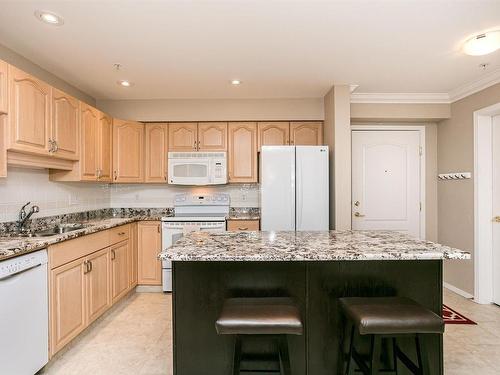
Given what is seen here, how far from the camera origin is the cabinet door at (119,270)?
122 inches

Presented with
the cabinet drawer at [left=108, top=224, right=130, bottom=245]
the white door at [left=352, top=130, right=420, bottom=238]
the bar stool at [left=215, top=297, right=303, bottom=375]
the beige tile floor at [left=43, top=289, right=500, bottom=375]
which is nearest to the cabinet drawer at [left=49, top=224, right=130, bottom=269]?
the cabinet drawer at [left=108, top=224, right=130, bottom=245]

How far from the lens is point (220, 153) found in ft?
12.9

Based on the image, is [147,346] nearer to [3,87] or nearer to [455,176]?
[3,87]

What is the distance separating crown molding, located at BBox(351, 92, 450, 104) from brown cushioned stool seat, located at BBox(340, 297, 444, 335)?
9.31ft

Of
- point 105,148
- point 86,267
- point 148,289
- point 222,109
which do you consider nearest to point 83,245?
point 86,267

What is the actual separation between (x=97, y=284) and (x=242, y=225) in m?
1.66

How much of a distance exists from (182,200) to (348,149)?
7.40 ft

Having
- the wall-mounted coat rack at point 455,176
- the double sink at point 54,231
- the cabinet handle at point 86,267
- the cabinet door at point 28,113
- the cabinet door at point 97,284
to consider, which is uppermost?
the cabinet door at point 28,113

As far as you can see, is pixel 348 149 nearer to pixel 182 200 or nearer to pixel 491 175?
pixel 491 175

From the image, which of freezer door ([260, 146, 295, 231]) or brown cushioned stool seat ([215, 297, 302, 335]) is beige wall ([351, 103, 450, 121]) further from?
brown cushioned stool seat ([215, 297, 302, 335])

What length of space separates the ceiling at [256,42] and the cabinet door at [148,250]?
1.66m

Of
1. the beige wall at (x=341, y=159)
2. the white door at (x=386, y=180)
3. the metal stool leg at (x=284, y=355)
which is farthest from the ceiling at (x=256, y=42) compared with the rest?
the metal stool leg at (x=284, y=355)

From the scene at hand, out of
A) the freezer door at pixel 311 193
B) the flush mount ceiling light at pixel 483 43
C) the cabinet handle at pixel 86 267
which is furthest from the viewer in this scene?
the freezer door at pixel 311 193

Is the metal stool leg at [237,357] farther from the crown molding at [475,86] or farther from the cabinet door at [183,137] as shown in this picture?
the crown molding at [475,86]
